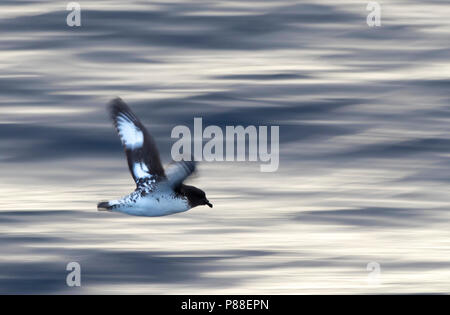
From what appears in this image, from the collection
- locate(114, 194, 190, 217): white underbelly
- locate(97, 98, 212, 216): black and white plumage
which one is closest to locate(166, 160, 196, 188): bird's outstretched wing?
A: locate(97, 98, 212, 216): black and white plumage

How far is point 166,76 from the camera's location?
15.1 m

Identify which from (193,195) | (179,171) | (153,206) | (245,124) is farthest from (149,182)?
(245,124)

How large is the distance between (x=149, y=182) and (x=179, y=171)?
30 cm

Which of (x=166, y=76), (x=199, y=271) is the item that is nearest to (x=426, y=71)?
(x=166, y=76)

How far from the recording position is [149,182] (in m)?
7.23

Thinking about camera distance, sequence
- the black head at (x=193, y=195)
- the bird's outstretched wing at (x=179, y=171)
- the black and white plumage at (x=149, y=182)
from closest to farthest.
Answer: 1. the bird's outstretched wing at (x=179, y=171)
2. the black and white plumage at (x=149, y=182)
3. the black head at (x=193, y=195)

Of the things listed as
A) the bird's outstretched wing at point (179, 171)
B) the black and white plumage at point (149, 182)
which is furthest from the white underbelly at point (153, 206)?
the bird's outstretched wing at point (179, 171)

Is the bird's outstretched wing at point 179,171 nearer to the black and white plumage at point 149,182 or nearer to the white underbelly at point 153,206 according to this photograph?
the black and white plumage at point 149,182

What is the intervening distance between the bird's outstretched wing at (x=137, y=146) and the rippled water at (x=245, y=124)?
127 centimetres

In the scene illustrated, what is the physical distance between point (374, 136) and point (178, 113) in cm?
266

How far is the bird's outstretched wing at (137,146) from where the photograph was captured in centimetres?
728

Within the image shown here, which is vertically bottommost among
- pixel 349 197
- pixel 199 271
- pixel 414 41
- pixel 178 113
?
pixel 199 271

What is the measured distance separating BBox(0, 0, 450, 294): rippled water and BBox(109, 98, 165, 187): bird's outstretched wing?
4.15 ft

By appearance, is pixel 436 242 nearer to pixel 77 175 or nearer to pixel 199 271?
pixel 199 271
